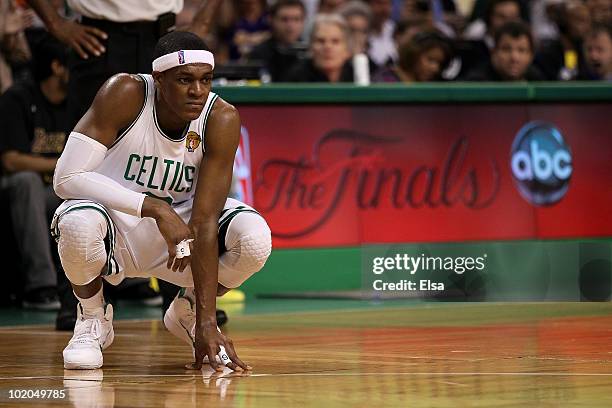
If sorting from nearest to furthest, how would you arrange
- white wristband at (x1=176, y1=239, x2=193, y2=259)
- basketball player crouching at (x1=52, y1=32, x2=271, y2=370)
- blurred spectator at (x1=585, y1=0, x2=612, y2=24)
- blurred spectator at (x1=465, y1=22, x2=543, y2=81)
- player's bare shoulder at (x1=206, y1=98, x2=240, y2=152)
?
1. white wristband at (x1=176, y1=239, x2=193, y2=259)
2. basketball player crouching at (x1=52, y1=32, x2=271, y2=370)
3. player's bare shoulder at (x1=206, y1=98, x2=240, y2=152)
4. blurred spectator at (x1=465, y1=22, x2=543, y2=81)
5. blurred spectator at (x1=585, y1=0, x2=612, y2=24)

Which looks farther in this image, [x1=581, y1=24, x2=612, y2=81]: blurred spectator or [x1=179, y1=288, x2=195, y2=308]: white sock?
[x1=581, y1=24, x2=612, y2=81]: blurred spectator

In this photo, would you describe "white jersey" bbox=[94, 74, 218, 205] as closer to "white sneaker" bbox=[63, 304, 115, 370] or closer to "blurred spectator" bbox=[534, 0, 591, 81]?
"white sneaker" bbox=[63, 304, 115, 370]

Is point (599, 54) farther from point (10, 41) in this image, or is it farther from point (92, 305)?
point (92, 305)

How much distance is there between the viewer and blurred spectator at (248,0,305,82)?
1176 cm

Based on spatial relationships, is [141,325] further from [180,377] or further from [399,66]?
[399,66]

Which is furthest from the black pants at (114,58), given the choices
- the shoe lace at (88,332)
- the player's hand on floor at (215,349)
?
the player's hand on floor at (215,349)

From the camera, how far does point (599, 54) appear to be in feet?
40.5

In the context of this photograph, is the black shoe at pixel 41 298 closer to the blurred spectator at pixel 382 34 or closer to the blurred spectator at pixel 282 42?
the blurred spectator at pixel 282 42

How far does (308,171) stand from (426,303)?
160 cm

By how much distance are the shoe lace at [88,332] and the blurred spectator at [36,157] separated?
129 inches

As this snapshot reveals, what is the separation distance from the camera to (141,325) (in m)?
7.82

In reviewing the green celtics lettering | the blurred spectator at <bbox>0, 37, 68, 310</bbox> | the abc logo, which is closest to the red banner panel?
the abc logo

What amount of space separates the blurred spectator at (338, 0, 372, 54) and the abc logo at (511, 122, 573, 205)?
8.13 feet

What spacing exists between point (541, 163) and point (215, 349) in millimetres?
5512
